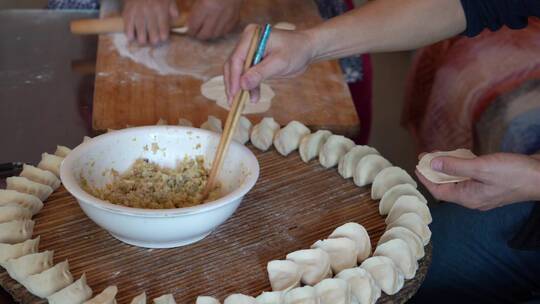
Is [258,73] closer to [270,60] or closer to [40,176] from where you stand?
[270,60]

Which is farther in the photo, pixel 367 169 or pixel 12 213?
pixel 367 169

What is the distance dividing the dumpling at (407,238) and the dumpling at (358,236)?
24mm

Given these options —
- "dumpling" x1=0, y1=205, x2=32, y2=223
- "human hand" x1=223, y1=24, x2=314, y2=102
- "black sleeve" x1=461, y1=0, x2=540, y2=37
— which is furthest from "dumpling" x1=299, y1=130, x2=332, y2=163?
"dumpling" x1=0, y1=205, x2=32, y2=223

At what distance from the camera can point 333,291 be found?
33.0 inches

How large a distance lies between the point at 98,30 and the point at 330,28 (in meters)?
0.72

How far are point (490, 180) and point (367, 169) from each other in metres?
0.20

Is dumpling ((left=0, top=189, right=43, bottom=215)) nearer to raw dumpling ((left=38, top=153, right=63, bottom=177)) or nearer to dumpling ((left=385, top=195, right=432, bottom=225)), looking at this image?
raw dumpling ((left=38, top=153, right=63, bottom=177))

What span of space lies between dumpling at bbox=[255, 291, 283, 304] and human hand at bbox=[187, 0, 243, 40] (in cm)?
103

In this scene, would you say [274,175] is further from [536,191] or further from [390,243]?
[536,191]

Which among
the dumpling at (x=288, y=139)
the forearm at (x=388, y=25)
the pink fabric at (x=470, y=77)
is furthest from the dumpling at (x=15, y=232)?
the pink fabric at (x=470, y=77)

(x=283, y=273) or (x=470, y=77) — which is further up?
(x=283, y=273)

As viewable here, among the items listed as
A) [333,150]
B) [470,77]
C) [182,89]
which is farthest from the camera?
[470,77]

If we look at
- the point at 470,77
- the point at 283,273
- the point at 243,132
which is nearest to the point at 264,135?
the point at 243,132

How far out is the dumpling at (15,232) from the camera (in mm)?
905
